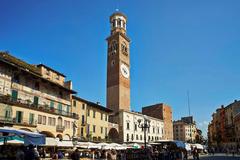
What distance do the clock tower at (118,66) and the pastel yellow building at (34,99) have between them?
24125 millimetres

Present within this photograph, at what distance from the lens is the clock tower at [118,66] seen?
213 ft

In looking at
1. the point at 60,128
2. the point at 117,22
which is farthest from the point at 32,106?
the point at 117,22

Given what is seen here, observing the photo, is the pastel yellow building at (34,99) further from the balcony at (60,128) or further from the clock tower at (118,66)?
the clock tower at (118,66)

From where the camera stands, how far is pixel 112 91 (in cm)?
6656

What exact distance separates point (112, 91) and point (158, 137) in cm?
1941

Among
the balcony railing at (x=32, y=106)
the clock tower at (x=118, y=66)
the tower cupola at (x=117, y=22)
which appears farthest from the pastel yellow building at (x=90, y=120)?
the tower cupola at (x=117, y=22)

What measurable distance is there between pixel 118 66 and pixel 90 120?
942 inches

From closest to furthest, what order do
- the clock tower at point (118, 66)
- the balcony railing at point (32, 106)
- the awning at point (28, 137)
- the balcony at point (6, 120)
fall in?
the awning at point (28, 137)
the balcony at point (6, 120)
the balcony railing at point (32, 106)
the clock tower at point (118, 66)

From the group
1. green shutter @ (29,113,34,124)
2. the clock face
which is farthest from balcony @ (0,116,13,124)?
the clock face

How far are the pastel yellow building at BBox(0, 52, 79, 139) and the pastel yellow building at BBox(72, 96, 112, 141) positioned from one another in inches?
98.0

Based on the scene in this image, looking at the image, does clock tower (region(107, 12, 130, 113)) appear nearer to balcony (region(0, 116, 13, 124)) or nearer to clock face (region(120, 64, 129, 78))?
clock face (region(120, 64, 129, 78))

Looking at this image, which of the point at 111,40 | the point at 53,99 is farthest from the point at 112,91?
the point at 53,99

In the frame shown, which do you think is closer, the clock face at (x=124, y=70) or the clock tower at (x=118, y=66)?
the clock tower at (x=118, y=66)

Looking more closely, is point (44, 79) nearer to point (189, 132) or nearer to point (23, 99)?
point (23, 99)
